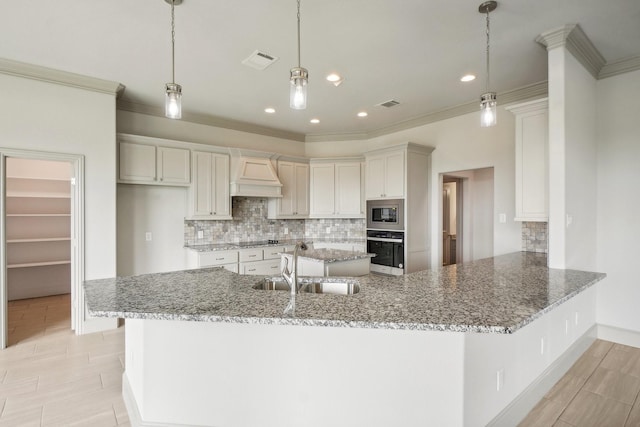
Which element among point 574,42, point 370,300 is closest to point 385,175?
point 574,42

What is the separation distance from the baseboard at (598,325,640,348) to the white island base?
2239mm

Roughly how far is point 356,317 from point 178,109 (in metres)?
1.75

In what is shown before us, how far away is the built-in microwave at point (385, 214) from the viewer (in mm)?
4812

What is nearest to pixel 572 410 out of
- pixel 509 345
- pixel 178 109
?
pixel 509 345

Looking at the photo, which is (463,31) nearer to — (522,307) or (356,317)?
(522,307)

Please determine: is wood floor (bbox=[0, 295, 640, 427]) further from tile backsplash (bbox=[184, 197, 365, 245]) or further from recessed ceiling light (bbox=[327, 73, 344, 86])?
recessed ceiling light (bbox=[327, 73, 344, 86])

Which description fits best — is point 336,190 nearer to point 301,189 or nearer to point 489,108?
point 301,189

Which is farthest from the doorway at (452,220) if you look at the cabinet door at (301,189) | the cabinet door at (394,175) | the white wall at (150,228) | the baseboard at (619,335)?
the white wall at (150,228)

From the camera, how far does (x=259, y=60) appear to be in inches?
125

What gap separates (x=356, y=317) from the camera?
1.44 meters

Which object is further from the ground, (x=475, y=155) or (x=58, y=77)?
(x=58, y=77)

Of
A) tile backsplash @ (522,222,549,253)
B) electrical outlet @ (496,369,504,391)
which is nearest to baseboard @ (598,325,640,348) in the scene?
tile backsplash @ (522,222,549,253)

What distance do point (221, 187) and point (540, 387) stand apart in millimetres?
4371

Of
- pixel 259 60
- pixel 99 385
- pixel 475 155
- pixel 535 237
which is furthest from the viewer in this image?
pixel 475 155
